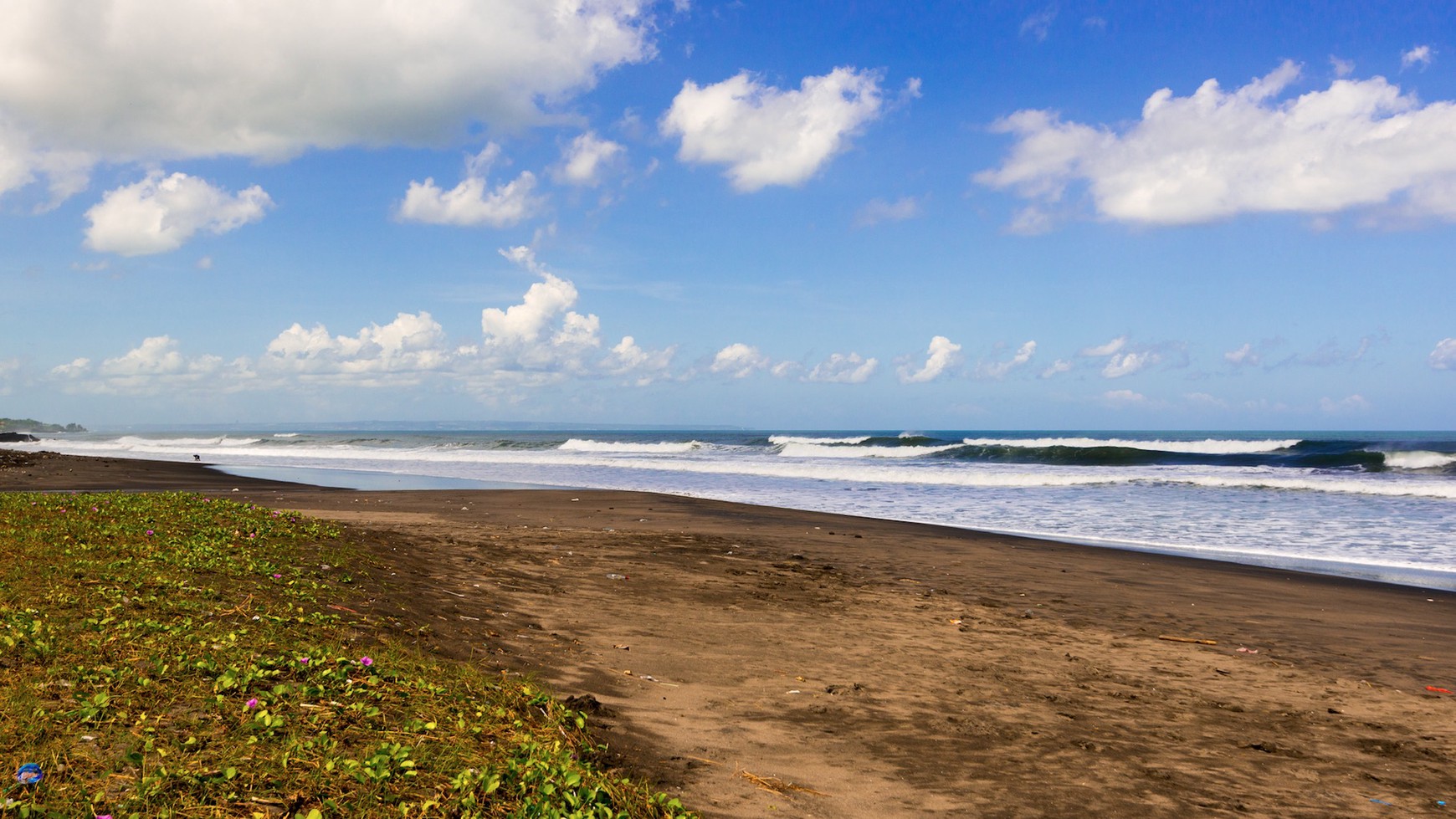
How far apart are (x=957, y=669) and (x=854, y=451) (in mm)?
57149

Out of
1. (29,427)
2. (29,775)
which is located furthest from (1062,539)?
(29,427)

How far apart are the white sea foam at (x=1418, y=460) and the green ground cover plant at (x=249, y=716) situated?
4830 centimetres

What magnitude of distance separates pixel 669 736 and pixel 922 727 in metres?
1.75

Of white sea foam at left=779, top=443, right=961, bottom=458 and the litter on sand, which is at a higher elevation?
white sea foam at left=779, top=443, right=961, bottom=458

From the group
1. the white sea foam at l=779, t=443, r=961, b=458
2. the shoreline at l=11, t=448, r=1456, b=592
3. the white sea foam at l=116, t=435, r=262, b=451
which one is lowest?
the shoreline at l=11, t=448, r=1456, b=592

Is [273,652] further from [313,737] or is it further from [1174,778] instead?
[1174,778]

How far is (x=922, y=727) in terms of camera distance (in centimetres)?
581

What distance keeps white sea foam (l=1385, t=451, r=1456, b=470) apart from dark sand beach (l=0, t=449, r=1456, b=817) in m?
36.5

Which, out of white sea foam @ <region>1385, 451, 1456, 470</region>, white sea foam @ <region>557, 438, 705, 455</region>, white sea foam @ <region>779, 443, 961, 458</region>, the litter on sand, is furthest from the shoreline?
white sea foam @ <region>557, 438, 705, 455</region>

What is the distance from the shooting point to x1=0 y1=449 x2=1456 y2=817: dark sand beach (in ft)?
16.3

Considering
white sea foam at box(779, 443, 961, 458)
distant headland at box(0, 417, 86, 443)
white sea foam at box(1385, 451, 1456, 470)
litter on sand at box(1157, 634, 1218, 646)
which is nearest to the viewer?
litter on sand at box(1157, 634, 1218, 646)

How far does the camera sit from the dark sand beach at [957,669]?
4.97 m

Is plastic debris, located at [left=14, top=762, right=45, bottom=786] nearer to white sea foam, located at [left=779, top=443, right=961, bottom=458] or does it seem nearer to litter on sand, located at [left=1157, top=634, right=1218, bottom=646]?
litter on sand, located at [left=1157, top=634, right=1218, bottom=646]

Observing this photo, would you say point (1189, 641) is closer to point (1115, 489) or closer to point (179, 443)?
point (1115, 489)
